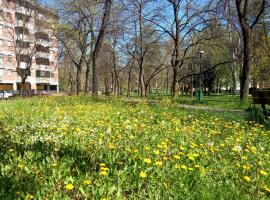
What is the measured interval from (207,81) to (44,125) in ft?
193

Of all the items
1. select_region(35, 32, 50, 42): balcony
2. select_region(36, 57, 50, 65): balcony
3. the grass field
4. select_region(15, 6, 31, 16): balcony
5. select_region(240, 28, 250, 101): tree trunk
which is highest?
select_region(15, 6, 31, 16): balcony

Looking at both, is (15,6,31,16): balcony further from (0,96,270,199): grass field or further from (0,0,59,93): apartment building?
(0,96,270,199): grass field

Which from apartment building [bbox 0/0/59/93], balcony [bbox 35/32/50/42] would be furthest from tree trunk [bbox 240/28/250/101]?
balcony [bbox 35/32/50/42]

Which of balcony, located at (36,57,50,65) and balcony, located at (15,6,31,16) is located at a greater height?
balcony, located at (15,6,31,16)

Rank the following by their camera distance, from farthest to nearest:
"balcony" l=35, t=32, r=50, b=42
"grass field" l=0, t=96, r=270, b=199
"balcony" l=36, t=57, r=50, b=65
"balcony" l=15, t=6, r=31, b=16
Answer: "balcony" l=36, t=57, r=50, b=65 → "balcony" l=35, t=32, r=50, b=42 → "balcony" l=15, t=6, r=31, b=16 → "grass field" l=0, t=96, r=270, b=199

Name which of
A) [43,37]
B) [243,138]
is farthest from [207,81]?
[243,138]

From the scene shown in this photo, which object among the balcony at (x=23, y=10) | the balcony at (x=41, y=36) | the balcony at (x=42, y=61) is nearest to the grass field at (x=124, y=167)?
the balcony at (x=23, y=10)

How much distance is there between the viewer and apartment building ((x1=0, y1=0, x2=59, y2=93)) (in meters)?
38.4

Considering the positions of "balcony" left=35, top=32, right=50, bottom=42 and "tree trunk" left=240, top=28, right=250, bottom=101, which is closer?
"tree trunk" left=240, top=28, right=250, bottom=101

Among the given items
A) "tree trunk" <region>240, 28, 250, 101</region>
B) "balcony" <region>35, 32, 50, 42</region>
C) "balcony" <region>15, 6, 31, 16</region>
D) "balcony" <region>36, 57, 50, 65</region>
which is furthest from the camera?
"balcony" <region>36, 57, 50, 65</region>

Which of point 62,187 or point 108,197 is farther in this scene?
point 62,187

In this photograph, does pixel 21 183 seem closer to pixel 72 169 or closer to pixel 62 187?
pixel 62 187

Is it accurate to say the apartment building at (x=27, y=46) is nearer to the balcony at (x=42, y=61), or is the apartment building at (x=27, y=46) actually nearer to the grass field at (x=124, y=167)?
the balcony at (x=42, y=61)

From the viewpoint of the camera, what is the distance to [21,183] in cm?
327
